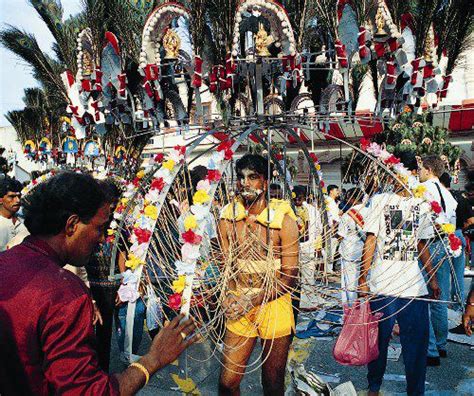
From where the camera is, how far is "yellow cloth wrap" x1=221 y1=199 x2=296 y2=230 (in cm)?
295

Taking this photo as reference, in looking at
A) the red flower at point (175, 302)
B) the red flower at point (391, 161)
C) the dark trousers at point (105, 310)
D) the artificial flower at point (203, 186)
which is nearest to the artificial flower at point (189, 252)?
the red flower at point (175, 302)

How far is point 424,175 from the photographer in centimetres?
412

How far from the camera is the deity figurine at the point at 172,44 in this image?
9.90 feet

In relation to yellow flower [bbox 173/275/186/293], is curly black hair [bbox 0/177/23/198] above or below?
above

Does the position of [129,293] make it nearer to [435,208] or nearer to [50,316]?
[50,316]

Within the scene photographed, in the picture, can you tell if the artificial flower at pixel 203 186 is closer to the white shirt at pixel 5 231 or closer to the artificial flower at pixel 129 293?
the artificial flower at pixel 129 293

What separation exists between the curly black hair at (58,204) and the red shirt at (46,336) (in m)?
0.16

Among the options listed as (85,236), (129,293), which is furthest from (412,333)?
(85,236)

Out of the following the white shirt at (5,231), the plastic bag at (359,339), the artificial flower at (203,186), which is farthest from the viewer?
the white shirt at (5,231)

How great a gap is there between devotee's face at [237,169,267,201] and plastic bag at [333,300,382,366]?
111 cm

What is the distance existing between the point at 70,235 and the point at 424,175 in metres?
3.46

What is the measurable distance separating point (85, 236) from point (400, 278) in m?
2.42

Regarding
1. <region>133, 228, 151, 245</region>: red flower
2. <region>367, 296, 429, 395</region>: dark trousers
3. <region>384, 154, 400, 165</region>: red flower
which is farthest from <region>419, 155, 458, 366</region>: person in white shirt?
<region>133, 228, 151, 245</region>: red flower

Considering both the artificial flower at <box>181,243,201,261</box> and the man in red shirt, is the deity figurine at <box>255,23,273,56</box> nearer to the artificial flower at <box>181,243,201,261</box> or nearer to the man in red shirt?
the artificial flower at <box>181,243,201,261</box>
